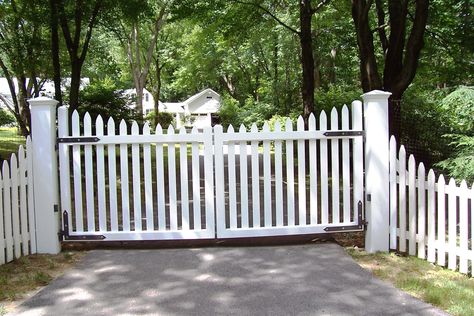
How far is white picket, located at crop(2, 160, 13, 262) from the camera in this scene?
5098 millimetres

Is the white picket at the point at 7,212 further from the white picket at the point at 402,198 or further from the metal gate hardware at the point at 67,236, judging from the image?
the white picket at the point at 402,198

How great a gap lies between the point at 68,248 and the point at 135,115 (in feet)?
38.6

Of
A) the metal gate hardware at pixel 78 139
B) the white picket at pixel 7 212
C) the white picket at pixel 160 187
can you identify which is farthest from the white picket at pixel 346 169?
the white picket at pixel 7 212

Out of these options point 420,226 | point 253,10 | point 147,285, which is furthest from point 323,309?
point 253,10

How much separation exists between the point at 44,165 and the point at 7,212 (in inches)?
26.6

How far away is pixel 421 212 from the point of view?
536 cm

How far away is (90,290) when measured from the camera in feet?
14.6

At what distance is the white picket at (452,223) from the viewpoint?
500 centimetres

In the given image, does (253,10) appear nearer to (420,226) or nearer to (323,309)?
(420,226)

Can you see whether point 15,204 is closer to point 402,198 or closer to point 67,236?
point 67,236

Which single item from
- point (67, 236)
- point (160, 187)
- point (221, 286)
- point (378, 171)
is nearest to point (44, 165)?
point (67, 236)

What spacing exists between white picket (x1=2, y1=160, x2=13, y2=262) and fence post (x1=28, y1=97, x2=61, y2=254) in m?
0.38

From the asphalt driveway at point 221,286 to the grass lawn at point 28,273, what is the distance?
14 centimetres

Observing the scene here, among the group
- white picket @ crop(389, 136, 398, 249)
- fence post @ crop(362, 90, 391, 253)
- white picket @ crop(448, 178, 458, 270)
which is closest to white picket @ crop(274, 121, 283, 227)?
fence post @ crop(362, 90, 391, 253)
